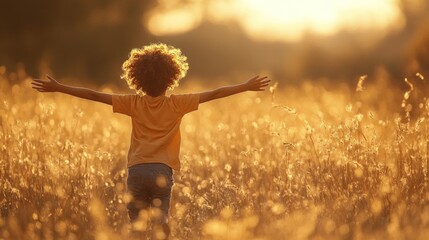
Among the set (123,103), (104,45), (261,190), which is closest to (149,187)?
(123,103)

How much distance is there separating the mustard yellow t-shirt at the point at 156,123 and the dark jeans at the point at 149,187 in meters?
0.06

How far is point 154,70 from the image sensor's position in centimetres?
578

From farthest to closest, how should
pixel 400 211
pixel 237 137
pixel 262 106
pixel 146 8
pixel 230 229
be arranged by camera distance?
1. pixel 146 8
2. pixel 262 106
3. pixel 237 137
4. pixel 400 211
5. pixel 230 229

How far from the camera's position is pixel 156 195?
18.5 ft

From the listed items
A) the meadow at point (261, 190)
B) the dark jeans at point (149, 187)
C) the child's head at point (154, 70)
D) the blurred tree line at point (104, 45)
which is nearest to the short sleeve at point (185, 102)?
the child's head at point (154, 70)

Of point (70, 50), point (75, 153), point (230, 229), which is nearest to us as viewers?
point (230, 229)

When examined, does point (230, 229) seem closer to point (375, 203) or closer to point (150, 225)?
point (150, 225)

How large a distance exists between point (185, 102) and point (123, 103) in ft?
1.40

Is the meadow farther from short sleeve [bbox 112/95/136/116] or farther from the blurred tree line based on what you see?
the blurred tree line

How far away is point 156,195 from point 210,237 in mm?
462

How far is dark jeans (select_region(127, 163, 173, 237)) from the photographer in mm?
5551

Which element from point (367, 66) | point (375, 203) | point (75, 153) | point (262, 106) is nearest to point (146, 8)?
point (367, 66)

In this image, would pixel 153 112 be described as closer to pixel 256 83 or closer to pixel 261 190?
pixel 256 83

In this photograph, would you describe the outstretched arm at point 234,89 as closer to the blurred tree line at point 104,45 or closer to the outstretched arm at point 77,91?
the outstretched arm at point 77,91
